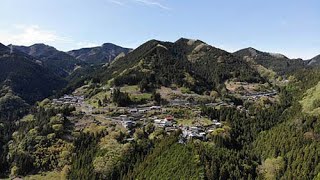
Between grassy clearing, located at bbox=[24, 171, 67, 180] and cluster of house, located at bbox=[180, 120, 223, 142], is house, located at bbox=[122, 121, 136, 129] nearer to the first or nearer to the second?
cluster of house, located at bbox=[180, 120, 223, 142]

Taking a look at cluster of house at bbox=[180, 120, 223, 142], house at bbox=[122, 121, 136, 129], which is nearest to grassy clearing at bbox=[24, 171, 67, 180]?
house at bbox=[122, 121, 136, 129]

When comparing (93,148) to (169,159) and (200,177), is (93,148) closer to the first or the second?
(169,159)

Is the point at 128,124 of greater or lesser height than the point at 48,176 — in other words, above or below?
above

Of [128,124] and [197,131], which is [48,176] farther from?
[197,131]

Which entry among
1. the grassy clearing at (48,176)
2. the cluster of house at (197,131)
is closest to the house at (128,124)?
the cluster of house at (197,131)

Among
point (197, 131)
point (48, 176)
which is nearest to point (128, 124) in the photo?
point (197, 131)

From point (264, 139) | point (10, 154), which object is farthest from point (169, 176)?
point (10, 154)

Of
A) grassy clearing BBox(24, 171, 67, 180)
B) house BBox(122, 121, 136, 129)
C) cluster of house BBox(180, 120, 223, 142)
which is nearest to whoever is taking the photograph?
grassy clearing BBox(24, 171, 67, 180)

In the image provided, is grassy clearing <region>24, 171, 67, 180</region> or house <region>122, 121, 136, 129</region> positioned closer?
grassy clearing <region>24, 171, 67, 180</region>

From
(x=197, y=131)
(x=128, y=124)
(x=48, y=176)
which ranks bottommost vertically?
(x=48, y=176)

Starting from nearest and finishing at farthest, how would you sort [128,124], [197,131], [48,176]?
[48,176] < [197,131] < [128,124]

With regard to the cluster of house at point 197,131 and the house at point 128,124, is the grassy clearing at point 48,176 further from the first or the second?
the cluster of house at point 197,131
